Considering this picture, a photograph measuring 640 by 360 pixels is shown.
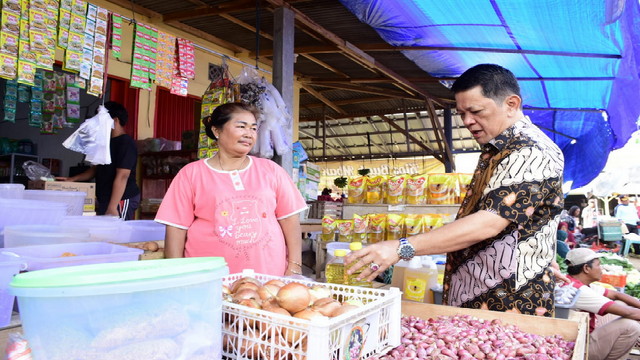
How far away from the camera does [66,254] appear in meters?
1.67

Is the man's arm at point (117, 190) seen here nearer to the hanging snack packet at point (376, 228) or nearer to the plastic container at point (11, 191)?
the plastic container at point (11, 191)

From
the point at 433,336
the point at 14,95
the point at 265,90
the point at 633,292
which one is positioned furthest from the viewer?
the point at 633,292

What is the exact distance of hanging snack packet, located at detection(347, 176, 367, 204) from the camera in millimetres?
4836

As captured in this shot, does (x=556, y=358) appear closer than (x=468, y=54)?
Yes

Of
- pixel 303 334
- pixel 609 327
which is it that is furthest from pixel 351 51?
pixel 303 334

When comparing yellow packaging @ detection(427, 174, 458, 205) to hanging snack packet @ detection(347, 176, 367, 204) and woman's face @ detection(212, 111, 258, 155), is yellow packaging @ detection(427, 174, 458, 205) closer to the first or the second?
hanging snack packet @ detection(347, 176, 367, 204)

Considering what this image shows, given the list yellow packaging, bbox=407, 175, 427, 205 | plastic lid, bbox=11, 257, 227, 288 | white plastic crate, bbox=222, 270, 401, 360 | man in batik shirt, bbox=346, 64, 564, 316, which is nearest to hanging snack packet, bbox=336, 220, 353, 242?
yellow packaging, bbox=407, 175, 427, 205

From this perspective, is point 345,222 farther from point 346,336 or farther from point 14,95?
point 14,95

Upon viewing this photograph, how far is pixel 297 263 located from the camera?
7.73ft

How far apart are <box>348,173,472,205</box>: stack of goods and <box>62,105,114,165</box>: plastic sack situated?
2549 mm

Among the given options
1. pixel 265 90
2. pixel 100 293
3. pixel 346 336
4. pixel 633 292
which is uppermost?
pixel 265 90

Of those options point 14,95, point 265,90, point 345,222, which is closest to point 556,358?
point 345,222

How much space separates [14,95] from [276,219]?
5314 millimetres

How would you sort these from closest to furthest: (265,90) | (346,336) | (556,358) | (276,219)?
(346,336) → (556,358) → (276,219) → (265,90)
